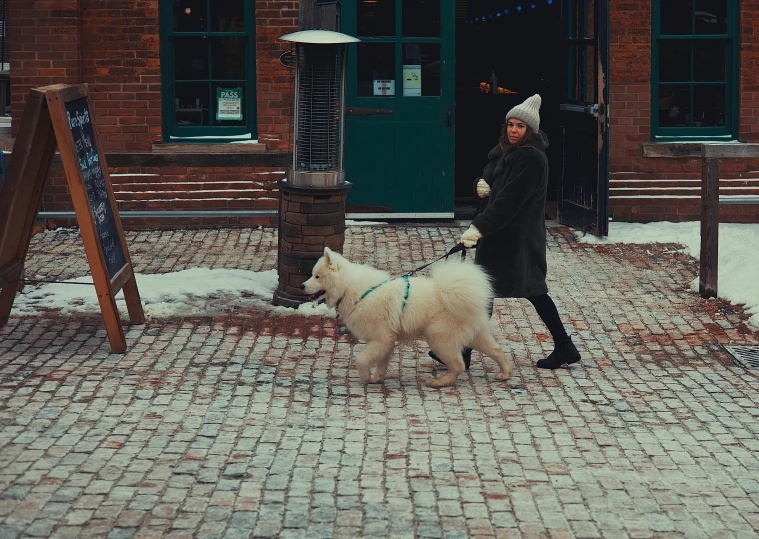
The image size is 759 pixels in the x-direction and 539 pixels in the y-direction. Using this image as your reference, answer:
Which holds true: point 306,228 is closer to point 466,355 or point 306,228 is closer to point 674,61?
Result: point 466,355

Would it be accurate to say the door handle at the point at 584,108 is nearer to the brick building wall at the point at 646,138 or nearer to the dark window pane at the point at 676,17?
the brick building wall at the point at 646,138

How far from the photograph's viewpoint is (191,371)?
779 cm

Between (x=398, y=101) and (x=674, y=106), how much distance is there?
304 centimetres

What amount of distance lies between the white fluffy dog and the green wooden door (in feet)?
17.9

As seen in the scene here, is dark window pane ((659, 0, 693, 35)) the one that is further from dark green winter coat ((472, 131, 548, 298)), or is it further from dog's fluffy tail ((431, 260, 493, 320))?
dog's fluffy tail ((431, 260, 493, 320))

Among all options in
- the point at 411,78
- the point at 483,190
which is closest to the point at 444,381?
the point at 483,190

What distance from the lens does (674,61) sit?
12.9 m

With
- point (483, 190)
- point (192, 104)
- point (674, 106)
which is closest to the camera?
point (483, 190)

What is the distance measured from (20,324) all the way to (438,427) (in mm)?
3790

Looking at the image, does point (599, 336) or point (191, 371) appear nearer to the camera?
point (191, 371)

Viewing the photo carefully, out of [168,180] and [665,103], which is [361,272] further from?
[665,103]

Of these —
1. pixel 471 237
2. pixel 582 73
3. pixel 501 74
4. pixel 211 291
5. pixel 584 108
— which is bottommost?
pixel 211 291

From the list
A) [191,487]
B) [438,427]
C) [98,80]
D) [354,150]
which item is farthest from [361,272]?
[98,80]

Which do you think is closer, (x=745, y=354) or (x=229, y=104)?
(x=745, y=354)
